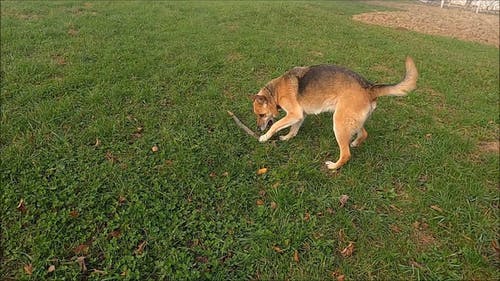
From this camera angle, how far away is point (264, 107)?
4664mm

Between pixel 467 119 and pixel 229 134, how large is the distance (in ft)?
14.9

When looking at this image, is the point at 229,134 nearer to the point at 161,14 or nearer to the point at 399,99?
the point at 399,99

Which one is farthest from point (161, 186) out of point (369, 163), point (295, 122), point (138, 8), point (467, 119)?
point (138, 8)

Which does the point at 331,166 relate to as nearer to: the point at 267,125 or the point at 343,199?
the point at 343,199

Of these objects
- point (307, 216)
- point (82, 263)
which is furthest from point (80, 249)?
point (307, 216)

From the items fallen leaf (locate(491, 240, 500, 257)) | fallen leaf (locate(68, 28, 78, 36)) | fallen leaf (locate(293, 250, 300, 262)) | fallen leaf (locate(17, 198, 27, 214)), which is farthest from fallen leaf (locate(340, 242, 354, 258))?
fallen leaf (locate(68, 28, 78, 36))

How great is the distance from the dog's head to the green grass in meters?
0.37

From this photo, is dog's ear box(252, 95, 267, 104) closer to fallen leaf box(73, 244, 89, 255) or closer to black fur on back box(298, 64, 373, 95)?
black fur on back box(298, 64, 373, 95)

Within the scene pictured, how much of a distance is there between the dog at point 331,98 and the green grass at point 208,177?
0.36m

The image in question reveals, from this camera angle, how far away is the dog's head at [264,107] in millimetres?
4645

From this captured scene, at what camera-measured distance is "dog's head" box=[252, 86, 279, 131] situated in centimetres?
464

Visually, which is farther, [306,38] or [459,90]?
[306,38]

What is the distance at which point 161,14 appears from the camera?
33.9 ft

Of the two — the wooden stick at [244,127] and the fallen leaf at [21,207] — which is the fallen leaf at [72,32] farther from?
the fallen leaf at [21,207]
